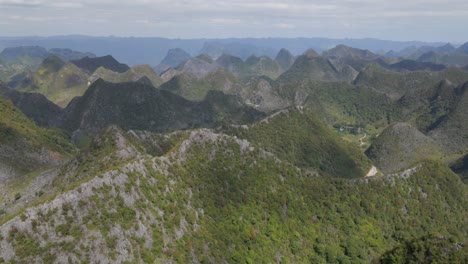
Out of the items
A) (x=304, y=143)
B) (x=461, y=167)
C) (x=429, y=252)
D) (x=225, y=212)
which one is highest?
(x=429, y=252)

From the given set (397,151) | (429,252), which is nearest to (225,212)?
(429,252)

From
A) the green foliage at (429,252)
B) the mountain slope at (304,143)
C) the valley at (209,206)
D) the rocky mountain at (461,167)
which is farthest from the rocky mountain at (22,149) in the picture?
the rocky mountain at (461,167)

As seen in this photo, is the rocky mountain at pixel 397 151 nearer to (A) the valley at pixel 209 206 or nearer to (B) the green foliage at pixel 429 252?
(A) the valley at pixel 209 206

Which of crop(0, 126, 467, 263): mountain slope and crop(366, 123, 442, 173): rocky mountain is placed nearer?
crop(0, 126, 467, 263): mountain slope

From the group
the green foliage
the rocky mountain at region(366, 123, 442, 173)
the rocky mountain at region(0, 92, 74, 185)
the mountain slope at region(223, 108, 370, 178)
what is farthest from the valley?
the rocky mountain at region(366, 123, 442, 173)

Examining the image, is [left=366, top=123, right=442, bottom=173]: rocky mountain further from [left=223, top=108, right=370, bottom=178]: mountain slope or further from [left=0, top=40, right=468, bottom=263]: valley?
[left=0, top=40, right=468, bottom=263]: valley

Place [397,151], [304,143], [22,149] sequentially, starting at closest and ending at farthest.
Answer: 1. [22,149]
2. [304,143]
3. [397,151]

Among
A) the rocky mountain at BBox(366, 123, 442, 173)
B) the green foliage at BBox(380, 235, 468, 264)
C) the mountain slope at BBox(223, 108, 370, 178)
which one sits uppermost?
the green foliage at BBox(380, 235, 468, 264)

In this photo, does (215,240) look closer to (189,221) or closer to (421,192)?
(189,221)

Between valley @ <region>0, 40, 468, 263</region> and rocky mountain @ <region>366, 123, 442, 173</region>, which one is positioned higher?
valley @ <region>0, 40, 468, 263</region>

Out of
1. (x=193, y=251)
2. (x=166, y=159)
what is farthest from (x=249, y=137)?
(x=193, y=251)

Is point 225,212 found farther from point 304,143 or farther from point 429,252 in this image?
point 304,143

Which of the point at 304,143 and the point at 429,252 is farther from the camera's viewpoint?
the point at 304,143
